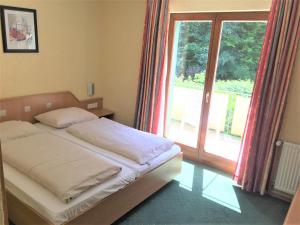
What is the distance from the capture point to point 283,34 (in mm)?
2553

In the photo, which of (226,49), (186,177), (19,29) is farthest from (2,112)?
(226,49)

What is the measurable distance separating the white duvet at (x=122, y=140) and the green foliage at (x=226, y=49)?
116 centimetres

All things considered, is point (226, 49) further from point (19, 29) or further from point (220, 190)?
point (19, 29)

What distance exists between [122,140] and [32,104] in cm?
146

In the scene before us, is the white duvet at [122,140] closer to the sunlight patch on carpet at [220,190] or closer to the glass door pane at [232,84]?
the sunlight patch on carpet at [220,190]

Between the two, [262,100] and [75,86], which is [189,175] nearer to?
[262,100]

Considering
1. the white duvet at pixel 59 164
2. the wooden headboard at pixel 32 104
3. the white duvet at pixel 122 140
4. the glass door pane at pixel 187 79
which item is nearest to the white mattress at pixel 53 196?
the white duvet at pixel 59 164

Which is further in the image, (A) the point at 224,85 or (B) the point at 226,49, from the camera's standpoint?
(A) the point at 224,85

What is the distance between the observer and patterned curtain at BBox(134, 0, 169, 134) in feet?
11.0

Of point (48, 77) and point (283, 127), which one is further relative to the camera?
point (48, 77)

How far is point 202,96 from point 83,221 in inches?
87.3

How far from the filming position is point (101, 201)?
6.88ft

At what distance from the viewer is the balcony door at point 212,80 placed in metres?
3.08

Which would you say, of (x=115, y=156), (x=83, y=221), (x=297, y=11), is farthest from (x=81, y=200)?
(x=297, y=11)
